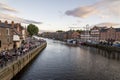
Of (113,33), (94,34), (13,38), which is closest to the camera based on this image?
(13,38)

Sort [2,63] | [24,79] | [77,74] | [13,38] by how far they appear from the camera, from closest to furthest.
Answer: [2,63], [24,79], [77,74], [13,38]

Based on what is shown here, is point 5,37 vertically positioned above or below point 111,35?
below

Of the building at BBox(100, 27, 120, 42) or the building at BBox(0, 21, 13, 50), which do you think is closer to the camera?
the building at BBox(0, 21, 13, 50)

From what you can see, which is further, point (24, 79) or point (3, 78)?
point (24, 79)

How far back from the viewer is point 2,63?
2458 centimetres

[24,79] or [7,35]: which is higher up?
[7,35]

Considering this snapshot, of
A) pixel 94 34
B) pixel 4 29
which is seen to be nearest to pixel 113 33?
pixel 94 34

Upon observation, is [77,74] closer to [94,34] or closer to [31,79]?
[31,79]

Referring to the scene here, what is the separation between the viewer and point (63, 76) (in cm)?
3200

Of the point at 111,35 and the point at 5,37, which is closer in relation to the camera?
the point at 5,37

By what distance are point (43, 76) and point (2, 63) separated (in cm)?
954

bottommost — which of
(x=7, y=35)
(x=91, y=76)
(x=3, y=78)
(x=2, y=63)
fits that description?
(x=91, y=76)

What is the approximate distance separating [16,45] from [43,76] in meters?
28.2

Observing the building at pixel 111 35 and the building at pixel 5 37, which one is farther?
the building at pixel 111 35
